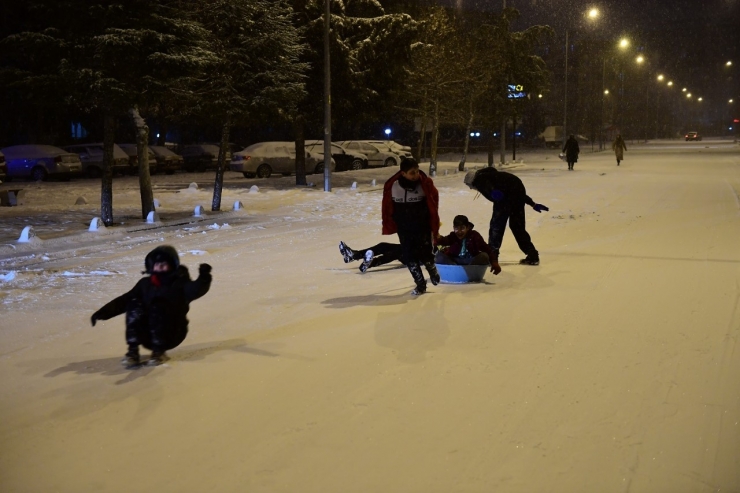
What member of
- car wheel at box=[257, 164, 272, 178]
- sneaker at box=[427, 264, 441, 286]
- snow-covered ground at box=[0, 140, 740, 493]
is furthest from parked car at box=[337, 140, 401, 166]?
sneaker at box=[427, 264, 441, 286]

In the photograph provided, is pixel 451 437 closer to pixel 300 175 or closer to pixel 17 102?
pixel 300 175

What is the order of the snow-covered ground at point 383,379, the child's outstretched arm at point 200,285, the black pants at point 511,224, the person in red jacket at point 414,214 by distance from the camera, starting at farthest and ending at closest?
1. the black pants at point 511,224
2. the person in red jacket at point 414,214
3. the child's outstretched arm at point 200,285
4. the snow-covered ground at point 383,379

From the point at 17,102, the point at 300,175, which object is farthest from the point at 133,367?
the point at 17,102

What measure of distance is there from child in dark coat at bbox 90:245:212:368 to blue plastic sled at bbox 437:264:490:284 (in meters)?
4.24

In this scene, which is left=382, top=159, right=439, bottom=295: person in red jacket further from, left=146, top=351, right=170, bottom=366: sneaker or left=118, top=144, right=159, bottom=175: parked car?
left=118, top=144, right=159, bottom=175: parked car

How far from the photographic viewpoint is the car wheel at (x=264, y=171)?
34.3 m

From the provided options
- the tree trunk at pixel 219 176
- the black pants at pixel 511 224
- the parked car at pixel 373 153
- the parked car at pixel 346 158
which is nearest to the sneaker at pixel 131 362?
the black pants at pixel 511 224

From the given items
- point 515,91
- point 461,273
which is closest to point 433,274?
point 461,273

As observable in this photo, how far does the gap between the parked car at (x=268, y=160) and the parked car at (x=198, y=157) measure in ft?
22.4

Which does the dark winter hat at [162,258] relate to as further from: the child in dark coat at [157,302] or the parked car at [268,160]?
the parked car at [268,160]

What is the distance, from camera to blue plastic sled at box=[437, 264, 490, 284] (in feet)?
32.4

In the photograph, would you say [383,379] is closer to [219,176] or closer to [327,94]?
[219,176]

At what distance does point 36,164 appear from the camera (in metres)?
32.3

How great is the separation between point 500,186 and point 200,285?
592 centimetres
